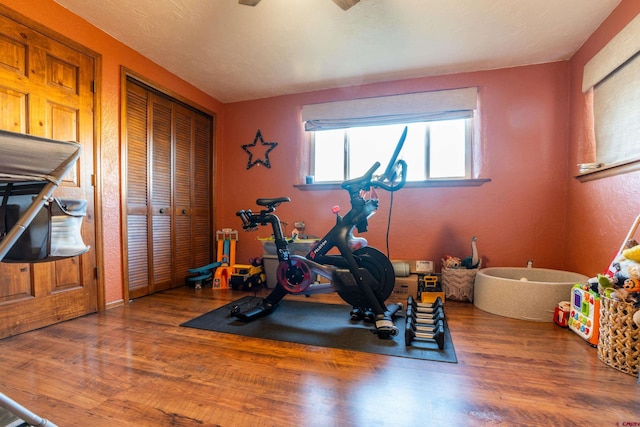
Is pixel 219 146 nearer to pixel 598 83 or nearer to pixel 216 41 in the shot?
pixel 216 41

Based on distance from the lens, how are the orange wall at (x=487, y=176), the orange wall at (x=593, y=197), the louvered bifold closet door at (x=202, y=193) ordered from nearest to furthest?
the orange wall at (x=593, y=197) < the orange wall at (x=487, y=176) < the louvered bifold closet door at (x=202, y=193)

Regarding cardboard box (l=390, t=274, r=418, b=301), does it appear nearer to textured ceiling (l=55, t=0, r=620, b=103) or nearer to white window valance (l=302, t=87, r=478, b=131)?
white window valance (l=302, t=87, r=478, b=131)

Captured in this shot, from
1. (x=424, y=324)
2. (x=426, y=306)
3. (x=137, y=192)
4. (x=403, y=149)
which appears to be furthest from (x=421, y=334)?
(x=137, y=192)

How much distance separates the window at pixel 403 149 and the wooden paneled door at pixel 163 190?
4.77ft

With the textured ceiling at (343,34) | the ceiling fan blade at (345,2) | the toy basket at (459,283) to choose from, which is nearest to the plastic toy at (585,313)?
the toy basket at (459,283)

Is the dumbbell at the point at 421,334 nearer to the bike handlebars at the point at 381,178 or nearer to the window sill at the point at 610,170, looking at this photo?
the bike handlebars at the point at 381,178

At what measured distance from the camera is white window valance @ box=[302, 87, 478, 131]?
2.95 meters

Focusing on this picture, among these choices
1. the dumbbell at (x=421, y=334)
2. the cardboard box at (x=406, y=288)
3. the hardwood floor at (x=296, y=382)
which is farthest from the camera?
the cardboard box at (x=406, y=288)

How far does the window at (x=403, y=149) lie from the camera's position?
10.2 ft

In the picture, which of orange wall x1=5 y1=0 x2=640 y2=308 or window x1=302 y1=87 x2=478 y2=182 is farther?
window x1=302 y1=87 x2=478 y2=182

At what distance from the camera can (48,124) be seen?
2006mm

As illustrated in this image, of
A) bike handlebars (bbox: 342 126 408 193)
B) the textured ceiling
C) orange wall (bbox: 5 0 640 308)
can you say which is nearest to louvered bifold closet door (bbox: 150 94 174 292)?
orange wall (bbox: 5 0 640 308)

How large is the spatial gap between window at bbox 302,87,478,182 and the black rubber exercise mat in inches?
65.9

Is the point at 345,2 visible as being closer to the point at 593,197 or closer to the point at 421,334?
the point at 421,334
